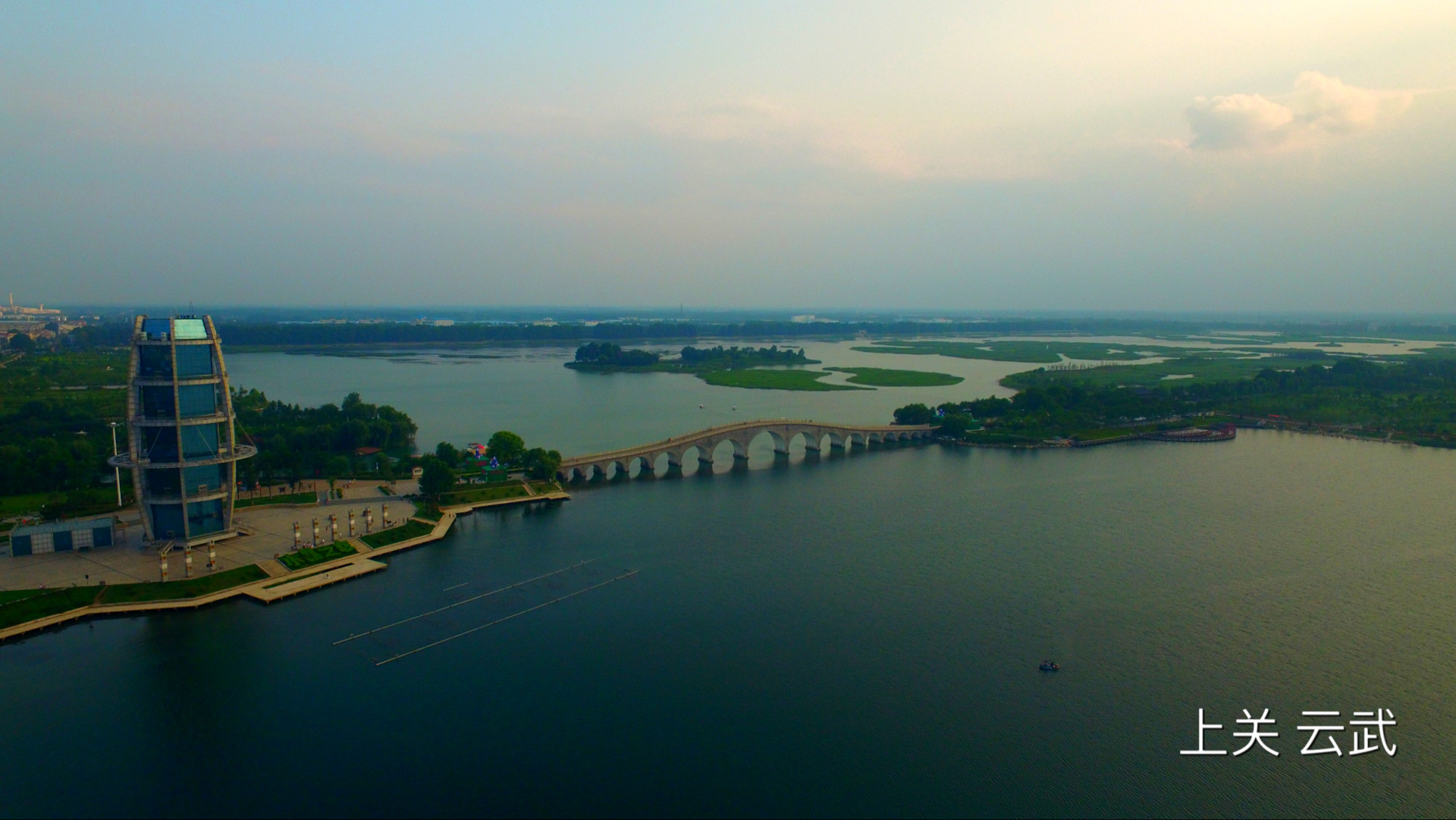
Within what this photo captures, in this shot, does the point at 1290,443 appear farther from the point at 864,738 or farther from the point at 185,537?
the point at 185,537

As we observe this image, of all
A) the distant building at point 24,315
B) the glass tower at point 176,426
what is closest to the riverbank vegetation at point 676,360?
the glass tower at point 176,426

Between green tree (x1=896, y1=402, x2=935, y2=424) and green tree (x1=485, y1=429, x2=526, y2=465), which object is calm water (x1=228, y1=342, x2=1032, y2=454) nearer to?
green tree (x1=896, y1=402, x2=935, y2=424)

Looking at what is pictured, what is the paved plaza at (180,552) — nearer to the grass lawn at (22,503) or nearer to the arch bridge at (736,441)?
the grass lawn at (22,503)

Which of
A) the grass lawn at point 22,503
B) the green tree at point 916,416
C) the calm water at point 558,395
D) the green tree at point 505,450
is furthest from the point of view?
the green tree at point 916,416

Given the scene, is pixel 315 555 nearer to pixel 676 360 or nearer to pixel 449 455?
pixel 449 455

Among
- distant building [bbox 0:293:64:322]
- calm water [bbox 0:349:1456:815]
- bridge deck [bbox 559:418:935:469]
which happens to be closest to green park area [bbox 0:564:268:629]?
calm water [bbox 0:349:1456:815]

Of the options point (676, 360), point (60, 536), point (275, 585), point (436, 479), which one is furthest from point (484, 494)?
point (676, 360)
